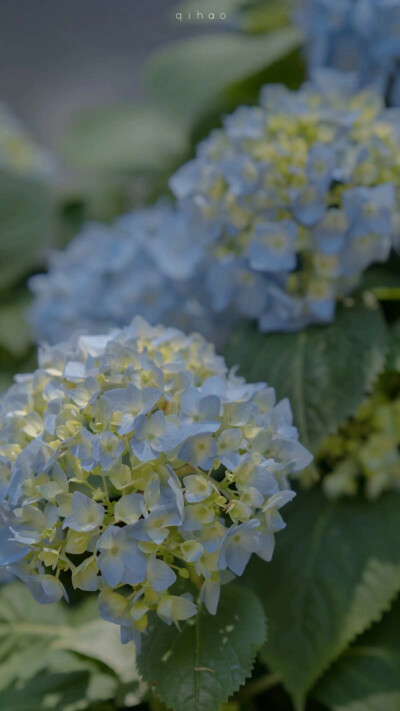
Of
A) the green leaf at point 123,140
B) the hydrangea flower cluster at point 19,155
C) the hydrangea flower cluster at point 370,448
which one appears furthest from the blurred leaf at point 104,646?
the hydrangea flower cluster at point 19,155

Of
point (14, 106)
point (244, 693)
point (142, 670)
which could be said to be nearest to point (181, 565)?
point (142, 670)

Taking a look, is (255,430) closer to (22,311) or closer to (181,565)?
(181,565)

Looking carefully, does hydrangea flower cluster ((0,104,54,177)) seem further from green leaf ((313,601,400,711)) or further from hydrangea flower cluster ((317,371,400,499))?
green leaf ((313,601,400,711))

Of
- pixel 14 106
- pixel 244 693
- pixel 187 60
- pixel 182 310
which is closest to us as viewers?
pixel 244 693

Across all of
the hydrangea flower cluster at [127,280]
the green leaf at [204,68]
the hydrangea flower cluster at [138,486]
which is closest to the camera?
the hydrangea flower cluster at [138,486]

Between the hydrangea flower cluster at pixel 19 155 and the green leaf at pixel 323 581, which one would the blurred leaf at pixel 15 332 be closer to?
the hydrangea flower cluster at pixel 19 155

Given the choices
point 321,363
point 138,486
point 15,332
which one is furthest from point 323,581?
point 15,332
